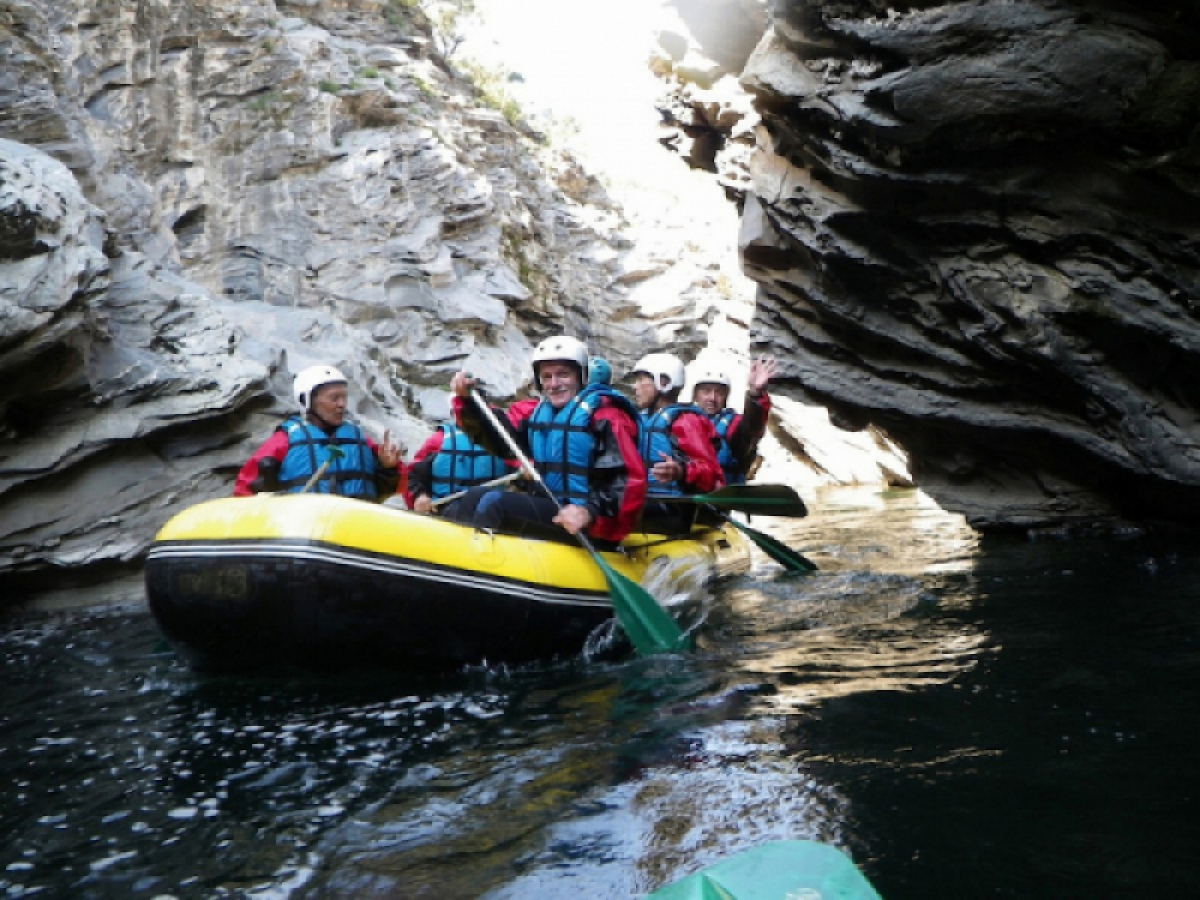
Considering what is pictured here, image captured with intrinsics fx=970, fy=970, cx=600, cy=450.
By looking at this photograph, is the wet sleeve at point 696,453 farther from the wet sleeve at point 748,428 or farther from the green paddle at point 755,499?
the wet sleeve at point 748,428

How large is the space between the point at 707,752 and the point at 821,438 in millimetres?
15660

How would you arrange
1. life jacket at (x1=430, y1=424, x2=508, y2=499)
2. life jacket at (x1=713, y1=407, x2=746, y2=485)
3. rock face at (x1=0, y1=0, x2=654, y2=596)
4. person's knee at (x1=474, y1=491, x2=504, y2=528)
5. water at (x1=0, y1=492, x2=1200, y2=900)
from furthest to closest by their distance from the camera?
life jacket at (x1=713, y1=407, x2=746, y2=485), rock face at (x1=0, y1=0, x2=654, y2=596), life jacket at (x1=430, y1=424, x2=508, y2=499), person's knee at (x1=474, y1=491, x2=504, y2=528), water at (x1=0, y1=492, x2=1200, y2=900)

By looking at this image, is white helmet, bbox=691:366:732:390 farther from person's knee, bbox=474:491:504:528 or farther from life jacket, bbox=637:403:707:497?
person's knee, bbox=474:491:504:528

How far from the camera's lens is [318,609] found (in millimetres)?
4383

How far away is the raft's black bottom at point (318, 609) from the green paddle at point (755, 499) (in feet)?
7.60

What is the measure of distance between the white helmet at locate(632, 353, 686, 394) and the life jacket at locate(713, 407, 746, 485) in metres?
0.53

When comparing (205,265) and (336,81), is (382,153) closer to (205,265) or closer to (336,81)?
(336,81)

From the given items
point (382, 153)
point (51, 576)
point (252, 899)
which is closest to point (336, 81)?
point (382, 153)

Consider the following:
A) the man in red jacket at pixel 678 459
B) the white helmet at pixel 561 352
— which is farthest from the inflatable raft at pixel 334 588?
the man in red jacket at pixel 678 459

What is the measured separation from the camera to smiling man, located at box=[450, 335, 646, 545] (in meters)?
5.41

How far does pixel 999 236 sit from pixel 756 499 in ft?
8.32

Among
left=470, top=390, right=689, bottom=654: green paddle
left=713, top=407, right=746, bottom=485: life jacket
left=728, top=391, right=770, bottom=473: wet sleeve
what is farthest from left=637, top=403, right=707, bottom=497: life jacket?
left=470, top=390, right=689, bottom=654: green paddle

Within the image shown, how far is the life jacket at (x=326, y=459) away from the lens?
6191mm

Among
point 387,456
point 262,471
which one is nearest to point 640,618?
point 387,456
